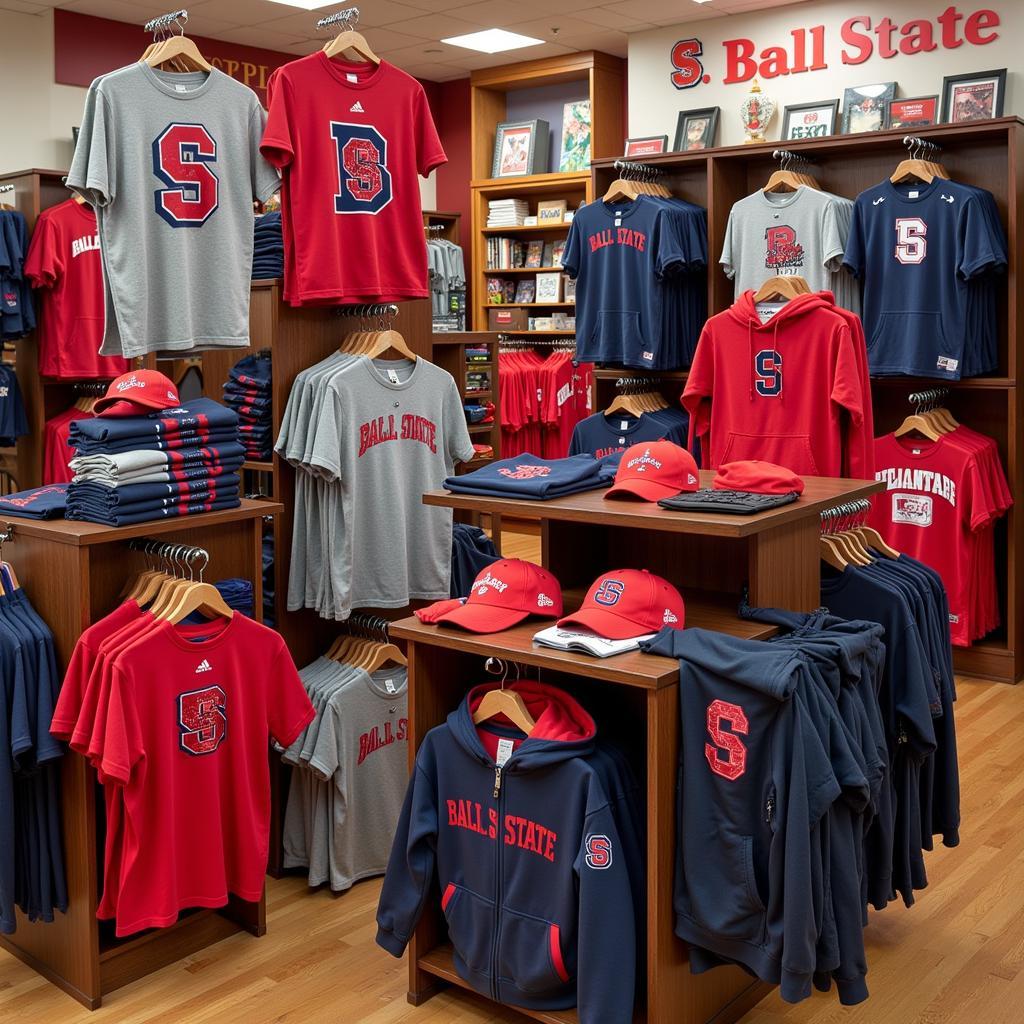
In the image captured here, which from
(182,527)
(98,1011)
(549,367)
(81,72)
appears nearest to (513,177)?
(549,367)

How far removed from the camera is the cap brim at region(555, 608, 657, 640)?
2.42 metres

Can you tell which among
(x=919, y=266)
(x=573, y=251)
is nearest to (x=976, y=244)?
(x=919, y=266)

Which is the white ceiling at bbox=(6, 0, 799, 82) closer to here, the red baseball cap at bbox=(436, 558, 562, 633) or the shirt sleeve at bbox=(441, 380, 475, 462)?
the shirt sleeve at bbox=(441, 380, 475, 462)

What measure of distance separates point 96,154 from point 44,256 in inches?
104


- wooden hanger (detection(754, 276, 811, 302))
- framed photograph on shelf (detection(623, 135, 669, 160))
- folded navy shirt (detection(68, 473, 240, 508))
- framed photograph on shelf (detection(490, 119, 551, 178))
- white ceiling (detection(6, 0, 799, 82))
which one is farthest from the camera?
framed photograph on shelf (detection(490, 119, 551, 178))

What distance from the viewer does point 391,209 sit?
3.75 metres

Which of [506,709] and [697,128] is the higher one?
[697,128]

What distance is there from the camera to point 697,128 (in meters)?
7.71

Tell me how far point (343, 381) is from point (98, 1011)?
5.45ft

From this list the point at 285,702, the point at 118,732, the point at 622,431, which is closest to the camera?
the point at 118,732

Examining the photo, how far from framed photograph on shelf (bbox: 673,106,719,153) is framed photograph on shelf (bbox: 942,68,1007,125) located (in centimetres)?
142

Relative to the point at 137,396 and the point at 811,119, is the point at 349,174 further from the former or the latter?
the point at 811,119

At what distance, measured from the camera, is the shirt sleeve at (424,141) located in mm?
3799

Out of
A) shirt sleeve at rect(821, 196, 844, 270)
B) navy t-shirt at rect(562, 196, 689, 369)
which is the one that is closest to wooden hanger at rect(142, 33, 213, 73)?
navy t-shirt at rect(562, 196, 689, 369)
